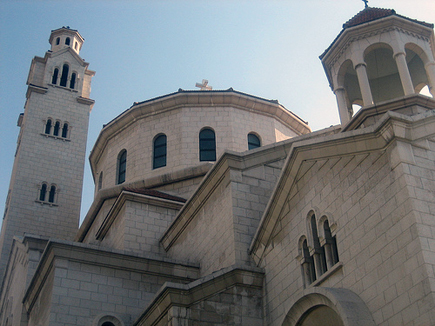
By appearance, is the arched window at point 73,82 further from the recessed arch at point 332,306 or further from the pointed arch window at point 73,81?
the recessed arch at point 332,306

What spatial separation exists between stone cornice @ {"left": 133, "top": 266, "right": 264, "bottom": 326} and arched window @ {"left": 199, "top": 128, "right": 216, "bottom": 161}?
11611 millimetres

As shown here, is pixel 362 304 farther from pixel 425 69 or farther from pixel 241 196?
pixel 425 69

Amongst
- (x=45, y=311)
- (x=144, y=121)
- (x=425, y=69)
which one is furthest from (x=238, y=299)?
(x=144, y=121)

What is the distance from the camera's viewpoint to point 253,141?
25750 millimetres

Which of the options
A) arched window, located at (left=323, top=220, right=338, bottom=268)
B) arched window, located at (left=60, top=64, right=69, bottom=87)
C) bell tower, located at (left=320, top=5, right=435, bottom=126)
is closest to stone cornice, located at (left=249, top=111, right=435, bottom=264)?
arched window, located at (left=323, top=220, right=338, bottom=268)

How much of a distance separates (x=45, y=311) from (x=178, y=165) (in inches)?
391

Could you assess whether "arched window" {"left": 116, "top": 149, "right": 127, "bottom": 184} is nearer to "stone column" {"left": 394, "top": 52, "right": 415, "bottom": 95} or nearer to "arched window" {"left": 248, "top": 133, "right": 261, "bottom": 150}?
"arched window" {"left": 248, "top": 133, "right": 261, "bottom": 150}

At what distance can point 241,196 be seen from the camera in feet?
51.1

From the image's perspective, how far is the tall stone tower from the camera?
31594 millimetres

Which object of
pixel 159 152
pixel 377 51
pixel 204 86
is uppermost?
pixel 204 86

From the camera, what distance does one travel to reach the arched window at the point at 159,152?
82.3 ft

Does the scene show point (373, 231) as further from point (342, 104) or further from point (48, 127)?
point (48, 127)

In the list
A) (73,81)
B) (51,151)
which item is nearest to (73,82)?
(73,81)

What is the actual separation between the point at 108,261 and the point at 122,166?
1086 centimetres
